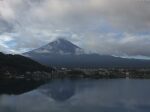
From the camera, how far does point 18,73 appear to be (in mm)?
122688

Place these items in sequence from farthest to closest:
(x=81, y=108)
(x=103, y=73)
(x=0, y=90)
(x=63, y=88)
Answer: (x=103, y=73) < (x=63, y=88) < (x=0, y=90) < (x=81, y=108)

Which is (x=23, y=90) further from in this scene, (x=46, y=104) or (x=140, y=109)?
(x=140, y=109)

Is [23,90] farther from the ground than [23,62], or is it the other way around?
[23,62]

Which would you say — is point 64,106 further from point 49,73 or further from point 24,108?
point 49,73

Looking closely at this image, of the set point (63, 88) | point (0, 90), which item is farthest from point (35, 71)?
point (0, 90)

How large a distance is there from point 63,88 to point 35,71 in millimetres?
41595

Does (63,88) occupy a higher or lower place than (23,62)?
lower

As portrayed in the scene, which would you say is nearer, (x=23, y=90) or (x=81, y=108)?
(x=81, y=108)

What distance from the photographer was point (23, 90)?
8638 cm

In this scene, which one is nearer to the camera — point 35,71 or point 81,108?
point 81,108

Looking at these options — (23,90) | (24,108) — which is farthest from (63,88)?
(24,108)

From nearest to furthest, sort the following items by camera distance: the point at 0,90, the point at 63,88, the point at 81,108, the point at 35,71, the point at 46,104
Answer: the point at 81,108 < the point at 46,104 < the point at 0,90 < the point at 63,88 < the point at 35,71

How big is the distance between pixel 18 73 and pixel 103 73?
39.4m

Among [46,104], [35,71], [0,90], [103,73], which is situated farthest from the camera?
[103,73]
